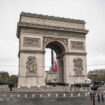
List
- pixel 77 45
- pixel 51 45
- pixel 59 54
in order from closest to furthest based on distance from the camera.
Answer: pixel 77 45 → pixel 51 45 → pixel 59 54

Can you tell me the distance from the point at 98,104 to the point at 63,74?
2249cm

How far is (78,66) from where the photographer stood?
37.3m

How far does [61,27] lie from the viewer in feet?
122

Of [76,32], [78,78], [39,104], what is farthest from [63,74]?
[39,104]

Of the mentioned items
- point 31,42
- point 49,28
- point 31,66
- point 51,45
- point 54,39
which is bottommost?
point 31,66

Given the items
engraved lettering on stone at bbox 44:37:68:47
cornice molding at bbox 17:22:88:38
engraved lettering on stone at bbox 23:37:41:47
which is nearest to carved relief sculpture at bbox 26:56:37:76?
engraved lettering on stone at bbox 23:37:41:47

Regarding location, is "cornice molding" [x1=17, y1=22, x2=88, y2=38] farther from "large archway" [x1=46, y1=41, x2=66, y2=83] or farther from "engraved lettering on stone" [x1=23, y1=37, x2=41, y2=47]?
"large archway" [x1=46, y1=41, x2=66, y2=83]

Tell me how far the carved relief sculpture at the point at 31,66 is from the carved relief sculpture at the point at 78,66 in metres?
7.69

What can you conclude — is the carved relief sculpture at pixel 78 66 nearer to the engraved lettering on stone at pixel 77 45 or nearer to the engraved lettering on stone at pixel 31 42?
the engraved lettering on stone at pixel 77 45

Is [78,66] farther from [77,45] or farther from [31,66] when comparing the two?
[31,66]

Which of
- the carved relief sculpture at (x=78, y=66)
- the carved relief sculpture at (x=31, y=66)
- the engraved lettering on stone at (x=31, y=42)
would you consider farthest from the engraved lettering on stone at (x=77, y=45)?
the carved relief sculpture at (x=31, y=66)

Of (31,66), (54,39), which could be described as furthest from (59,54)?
(31,66)

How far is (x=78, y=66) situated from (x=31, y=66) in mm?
9066

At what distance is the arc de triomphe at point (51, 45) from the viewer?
1337 inches
